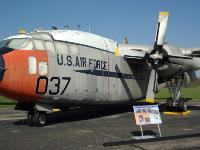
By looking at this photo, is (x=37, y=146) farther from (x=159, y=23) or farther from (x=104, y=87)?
(x=159, y=23)

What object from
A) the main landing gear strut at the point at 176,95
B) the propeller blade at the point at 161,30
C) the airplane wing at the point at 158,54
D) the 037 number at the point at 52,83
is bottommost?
the main landing gear strut at the point at 176,95

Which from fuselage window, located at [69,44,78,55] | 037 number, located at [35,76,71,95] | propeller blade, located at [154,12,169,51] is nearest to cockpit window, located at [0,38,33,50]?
037 number, located at [35,76,71,95]

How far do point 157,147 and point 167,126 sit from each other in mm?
5282

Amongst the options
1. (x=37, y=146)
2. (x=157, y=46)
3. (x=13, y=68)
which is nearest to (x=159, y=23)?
(x=157, y=46)

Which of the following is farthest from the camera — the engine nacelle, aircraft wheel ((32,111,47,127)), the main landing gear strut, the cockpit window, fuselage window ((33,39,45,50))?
the main landing gear strut

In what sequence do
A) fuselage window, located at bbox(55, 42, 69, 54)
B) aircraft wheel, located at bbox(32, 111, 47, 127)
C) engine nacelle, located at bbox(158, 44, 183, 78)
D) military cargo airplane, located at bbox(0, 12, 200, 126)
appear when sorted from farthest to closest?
engine nacelle, located at bbox(158, 44, 183, 78) → fuselage window, located at bbox(55, 42, 69, 54) → aircraft wheel, located at bbox(32, 111, 47, 127) → military cargo airplane, located at bbox(0, 12, 200, 126)

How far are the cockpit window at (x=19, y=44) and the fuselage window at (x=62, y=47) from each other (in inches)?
55.5

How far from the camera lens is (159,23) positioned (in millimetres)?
19766

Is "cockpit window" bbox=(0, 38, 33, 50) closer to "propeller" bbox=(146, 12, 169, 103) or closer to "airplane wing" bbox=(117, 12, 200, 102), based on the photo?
"airplane wing" bbox=(117, 12, 200, 102)

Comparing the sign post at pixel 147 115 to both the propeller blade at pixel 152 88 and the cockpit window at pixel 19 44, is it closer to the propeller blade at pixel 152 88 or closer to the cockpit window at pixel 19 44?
the cockpit window at pixel 19 44

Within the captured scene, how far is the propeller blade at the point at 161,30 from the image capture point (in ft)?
63.7

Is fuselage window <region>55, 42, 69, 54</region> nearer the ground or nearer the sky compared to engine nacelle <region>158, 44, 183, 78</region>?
nearer the sky

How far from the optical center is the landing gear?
15.2m

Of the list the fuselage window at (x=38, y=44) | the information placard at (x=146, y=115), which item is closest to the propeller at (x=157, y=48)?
the information placard at (x=146, y=115)
